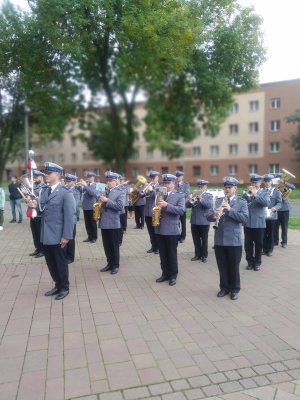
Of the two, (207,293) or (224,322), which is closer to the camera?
(224,322)

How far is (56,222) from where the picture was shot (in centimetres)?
568

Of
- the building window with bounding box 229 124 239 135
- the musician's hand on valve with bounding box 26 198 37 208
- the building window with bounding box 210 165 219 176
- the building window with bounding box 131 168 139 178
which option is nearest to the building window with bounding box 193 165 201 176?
the building window with bounding box 210 165 219 176

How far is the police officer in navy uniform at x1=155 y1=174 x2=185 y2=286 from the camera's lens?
6.54 metres

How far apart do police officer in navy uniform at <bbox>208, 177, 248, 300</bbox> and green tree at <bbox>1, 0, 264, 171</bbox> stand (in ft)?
8.81

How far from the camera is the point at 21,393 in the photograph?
3.27 metres

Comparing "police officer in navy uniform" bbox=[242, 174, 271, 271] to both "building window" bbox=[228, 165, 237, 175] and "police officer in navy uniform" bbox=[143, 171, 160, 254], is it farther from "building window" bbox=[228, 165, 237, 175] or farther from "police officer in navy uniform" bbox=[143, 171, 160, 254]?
"building window" bbox=[228, 165, 237, 175]

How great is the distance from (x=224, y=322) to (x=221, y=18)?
756 inches

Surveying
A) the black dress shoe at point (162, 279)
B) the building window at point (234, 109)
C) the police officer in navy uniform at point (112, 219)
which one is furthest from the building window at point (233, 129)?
the black dress shoe at point (162, 279)

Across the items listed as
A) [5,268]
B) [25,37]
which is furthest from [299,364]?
[25,37]

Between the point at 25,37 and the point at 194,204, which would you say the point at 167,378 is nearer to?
the point at 194,204

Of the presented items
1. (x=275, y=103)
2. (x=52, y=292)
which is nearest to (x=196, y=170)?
(x=52, y=292)

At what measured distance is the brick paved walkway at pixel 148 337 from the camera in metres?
3.39

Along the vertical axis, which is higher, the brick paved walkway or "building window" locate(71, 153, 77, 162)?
"building window" locate(71, 153, 77, 162)

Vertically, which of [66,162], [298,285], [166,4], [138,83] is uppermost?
[166,4]
